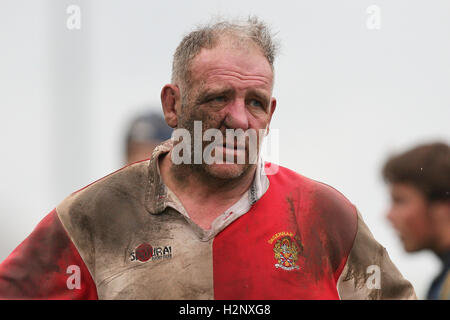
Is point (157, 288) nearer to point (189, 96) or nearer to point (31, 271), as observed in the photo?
point (31, 271)

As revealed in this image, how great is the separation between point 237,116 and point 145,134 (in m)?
1.61

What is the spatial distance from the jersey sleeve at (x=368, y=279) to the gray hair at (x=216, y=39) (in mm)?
1014

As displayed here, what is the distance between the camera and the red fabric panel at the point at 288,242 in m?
3.69

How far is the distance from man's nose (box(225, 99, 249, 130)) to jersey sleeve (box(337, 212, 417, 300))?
837 mm

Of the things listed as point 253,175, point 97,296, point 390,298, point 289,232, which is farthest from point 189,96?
point 390,298

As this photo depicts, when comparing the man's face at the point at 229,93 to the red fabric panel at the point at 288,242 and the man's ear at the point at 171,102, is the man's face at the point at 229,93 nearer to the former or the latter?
the man's ear at the point at 171,102

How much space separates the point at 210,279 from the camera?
3.68 meters

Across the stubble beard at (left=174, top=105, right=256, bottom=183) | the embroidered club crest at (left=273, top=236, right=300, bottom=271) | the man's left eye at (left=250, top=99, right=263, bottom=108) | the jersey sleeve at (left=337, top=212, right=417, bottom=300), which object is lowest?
the jersey sleeve at (left=337, top=212, right=417, bottom=300)

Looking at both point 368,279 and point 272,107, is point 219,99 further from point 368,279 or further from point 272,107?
point 368,279

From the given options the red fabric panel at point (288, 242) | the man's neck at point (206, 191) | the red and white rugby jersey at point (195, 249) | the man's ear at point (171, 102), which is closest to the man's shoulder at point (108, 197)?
the red and white rugby jersey at point (195, 249)

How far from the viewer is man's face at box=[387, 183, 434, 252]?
445 cm

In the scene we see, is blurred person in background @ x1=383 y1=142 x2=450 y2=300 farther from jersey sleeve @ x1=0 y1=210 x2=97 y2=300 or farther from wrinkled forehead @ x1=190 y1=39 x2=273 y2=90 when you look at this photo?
jersey sleeve @ x1=0 y1=210 x2=97 y2=300

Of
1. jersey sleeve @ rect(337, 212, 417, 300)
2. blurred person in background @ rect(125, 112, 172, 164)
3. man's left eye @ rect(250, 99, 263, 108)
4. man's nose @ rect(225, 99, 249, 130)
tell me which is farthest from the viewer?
blurred person in background @ rect(125, 112, 172, 164)

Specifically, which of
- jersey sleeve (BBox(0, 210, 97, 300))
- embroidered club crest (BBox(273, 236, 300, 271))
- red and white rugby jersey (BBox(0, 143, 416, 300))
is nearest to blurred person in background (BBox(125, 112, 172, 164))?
red and white rugby jersey (BBox(0, 143, 416, 300))
